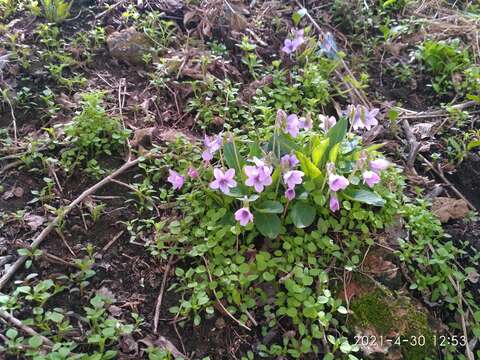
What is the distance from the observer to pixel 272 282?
1911 mm

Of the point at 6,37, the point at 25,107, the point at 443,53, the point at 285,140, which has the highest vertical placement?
the point at 6,37

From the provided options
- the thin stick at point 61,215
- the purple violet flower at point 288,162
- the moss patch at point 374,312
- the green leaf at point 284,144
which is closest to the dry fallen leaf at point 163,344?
the thin stick at point 61,215

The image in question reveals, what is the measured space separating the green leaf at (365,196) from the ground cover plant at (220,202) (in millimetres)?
13

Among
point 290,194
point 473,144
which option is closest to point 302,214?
point 290,194

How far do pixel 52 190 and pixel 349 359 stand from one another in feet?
4.90

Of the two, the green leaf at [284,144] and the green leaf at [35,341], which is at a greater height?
the green leaf at [35,341]

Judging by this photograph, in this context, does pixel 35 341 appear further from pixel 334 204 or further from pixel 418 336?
pixel 418 336

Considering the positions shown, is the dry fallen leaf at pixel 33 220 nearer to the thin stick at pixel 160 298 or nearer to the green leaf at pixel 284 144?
the thin stick at pixel 160 298

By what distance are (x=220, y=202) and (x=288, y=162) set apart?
0.37 metres

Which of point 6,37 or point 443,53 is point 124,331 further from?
point 443,53

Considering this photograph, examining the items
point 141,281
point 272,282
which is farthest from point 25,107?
point 272,282

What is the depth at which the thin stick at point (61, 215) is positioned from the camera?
1.85 m

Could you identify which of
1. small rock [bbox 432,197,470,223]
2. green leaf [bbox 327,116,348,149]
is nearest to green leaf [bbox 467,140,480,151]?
small rock [bbox 432,197,470,223]

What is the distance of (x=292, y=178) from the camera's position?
6.25 feet
